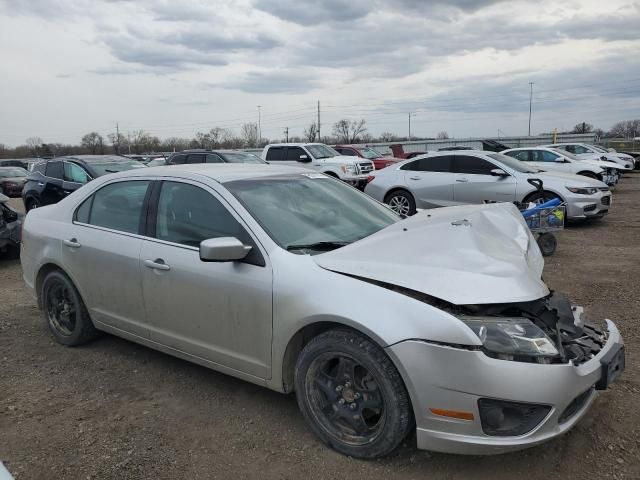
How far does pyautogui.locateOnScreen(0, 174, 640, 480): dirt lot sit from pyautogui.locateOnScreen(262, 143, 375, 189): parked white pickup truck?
1272cm

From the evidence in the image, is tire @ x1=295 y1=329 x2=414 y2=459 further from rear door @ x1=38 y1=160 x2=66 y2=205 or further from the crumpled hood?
rear door @ x1=38 y1=160 x2=66 y2=205

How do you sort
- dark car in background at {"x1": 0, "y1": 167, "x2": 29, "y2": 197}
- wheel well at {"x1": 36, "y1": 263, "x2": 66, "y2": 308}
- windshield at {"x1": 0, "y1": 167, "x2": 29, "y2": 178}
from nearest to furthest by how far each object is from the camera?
wheel well at {"x1": 36, "y1": 263, "x2": 66, "y2": 308}, dark car in background at {"x1": 0, "y1": 167, "x2": 29, "y2": 197}, windshield at {"x1": 0, "y1": 167, "x2": 29, "y2": 178}

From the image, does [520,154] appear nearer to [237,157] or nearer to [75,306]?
[237,157]

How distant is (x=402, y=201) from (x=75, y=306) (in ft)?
28.2

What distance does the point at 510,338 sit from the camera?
8.39 ft

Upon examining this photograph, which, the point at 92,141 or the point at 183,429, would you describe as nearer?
the point at 183,429

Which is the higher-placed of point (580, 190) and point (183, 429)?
point (580, 190)

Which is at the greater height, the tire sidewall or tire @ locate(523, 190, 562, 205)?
tire @ locate(523, 190, 562, 205)

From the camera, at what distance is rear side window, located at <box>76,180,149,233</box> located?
404 centimetres

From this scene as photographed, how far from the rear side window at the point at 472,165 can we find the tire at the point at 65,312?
8612mm

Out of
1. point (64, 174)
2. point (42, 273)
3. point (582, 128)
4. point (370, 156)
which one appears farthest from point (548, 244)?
point (582, 128)

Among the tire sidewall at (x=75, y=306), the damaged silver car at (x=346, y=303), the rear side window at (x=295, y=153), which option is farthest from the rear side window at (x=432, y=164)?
the tire sidewall at (x=75, y=306)

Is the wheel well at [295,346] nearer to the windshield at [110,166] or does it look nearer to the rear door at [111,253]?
the rear door at [111,253]

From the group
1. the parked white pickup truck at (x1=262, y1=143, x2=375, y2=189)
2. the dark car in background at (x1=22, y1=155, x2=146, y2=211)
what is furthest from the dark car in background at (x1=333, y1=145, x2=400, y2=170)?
the dark car in background at (x1=22, y1=155, x2=146, y2=211)
